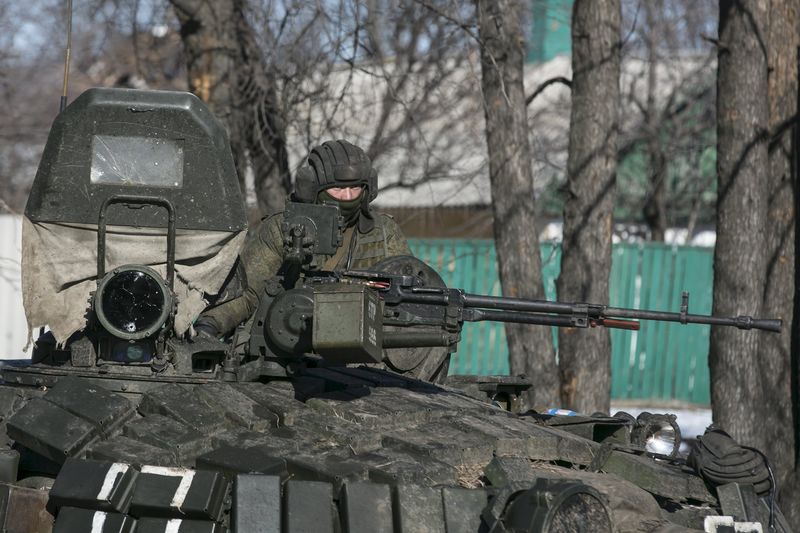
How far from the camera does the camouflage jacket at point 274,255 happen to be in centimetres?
647

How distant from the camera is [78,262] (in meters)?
6.06

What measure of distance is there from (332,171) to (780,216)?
412 cm

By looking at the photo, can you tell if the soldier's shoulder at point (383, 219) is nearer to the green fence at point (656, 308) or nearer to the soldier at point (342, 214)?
the soldier at point (342, 214)

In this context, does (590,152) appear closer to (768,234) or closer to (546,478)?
(768,234)

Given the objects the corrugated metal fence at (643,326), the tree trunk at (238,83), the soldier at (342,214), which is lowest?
the corrugated metal fence at (643,326)

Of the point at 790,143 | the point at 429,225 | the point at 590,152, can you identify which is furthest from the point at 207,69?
the point at 429,225

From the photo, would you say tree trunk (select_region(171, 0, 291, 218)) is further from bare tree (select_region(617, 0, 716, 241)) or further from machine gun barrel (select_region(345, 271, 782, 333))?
bare tree (select_region(617, 0, 716, 241))

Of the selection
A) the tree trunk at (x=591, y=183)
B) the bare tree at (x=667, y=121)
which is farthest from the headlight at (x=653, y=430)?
the bare tree at (x=667, y=121)

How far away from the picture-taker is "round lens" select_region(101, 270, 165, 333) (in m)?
5.63

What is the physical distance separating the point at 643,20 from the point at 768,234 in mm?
13572

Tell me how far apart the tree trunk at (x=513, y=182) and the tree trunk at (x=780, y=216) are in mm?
2115

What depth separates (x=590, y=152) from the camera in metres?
10.6

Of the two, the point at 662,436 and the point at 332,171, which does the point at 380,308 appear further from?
the point at 662,436

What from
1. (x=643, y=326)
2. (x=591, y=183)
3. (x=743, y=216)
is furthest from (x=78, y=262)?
(x=643, y=326)
